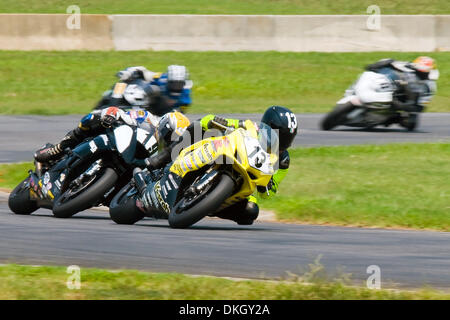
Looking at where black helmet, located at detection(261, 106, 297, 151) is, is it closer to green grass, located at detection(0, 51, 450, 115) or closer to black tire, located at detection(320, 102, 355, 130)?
black tire, located at detection(320, 102, 355, 130)

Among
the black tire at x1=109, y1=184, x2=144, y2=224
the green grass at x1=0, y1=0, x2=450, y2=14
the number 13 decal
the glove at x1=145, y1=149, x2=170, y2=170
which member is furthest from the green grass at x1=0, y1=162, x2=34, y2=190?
the green grass at x1=0, y1=0, x2=450, y2=14

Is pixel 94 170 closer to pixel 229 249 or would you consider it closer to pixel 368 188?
pixel 229 249

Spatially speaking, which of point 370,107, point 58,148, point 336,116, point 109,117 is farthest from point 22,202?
point 370,107

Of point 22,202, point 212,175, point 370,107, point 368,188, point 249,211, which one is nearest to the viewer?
point 212,175

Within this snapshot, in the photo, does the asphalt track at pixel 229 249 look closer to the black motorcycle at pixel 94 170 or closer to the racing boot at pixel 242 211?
the racing boot at pixel 242 211

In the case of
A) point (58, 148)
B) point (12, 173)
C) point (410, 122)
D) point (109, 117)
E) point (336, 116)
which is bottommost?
point (410, 122)

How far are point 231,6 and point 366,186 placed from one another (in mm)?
19164

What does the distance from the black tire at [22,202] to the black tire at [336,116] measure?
389 inches

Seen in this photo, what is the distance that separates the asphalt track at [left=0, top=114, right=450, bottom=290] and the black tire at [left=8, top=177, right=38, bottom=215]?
17 cm

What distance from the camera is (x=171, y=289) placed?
6.11 m

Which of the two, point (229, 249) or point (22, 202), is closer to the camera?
point (229, 249)

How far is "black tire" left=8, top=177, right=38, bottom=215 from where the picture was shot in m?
10.6
